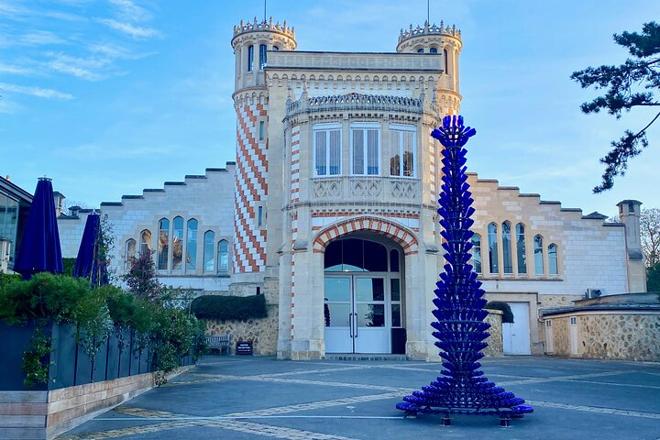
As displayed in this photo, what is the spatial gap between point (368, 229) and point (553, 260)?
15398mm

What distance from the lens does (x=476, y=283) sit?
11.2 meters

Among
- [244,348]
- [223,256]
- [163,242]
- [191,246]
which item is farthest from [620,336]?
[163,242]

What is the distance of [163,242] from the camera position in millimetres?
37656

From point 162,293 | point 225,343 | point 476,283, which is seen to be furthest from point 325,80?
point 476,283

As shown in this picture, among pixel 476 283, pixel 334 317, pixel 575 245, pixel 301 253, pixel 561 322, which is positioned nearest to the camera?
pixel 476 283

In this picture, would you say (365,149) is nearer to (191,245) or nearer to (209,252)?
(209,252)

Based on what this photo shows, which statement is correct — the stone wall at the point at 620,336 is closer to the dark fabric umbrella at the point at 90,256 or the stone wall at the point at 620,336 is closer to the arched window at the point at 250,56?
the dark fabric umbrella at the point at 90,256

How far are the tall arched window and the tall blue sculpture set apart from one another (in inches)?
1025

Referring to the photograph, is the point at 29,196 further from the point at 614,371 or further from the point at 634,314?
the point at 634,314

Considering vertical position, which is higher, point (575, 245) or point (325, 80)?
point (325, 80)

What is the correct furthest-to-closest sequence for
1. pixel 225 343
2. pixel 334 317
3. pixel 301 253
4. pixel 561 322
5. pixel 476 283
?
pixel 561 322, pixel 225 343, pixel 334 317, pixel 301 253, pixel 476 283

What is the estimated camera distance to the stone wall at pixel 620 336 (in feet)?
87.2

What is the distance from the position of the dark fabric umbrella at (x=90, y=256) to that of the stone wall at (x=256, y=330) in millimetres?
12653

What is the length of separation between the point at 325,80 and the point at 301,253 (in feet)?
30.3
